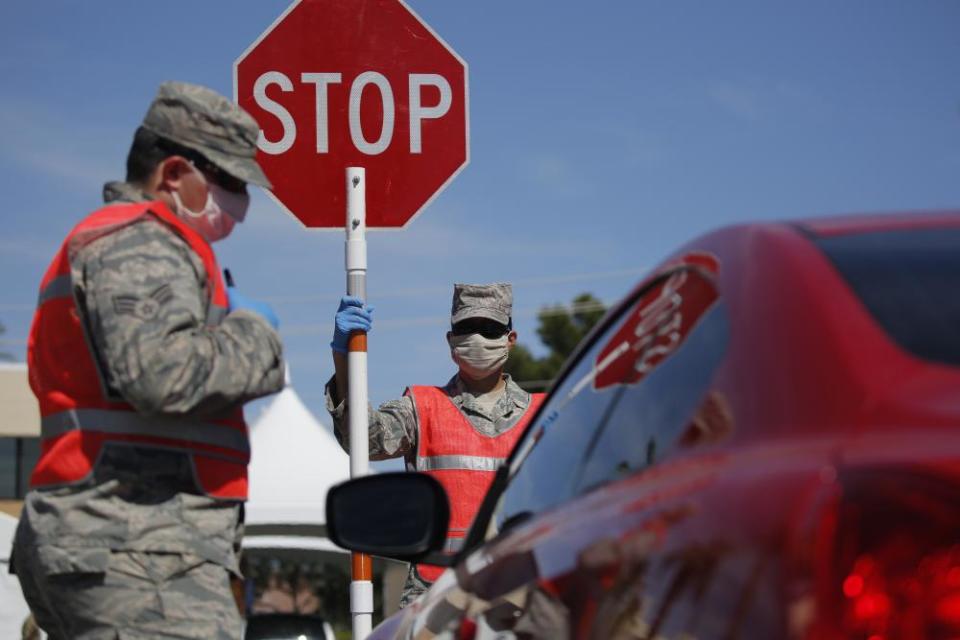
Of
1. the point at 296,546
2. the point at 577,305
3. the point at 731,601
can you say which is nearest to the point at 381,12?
the point at 731,601

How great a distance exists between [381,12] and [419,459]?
1811 mm

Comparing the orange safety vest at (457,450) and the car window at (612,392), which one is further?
the orange safety vest at (457,450)

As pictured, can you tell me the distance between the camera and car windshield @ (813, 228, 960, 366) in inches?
75.0

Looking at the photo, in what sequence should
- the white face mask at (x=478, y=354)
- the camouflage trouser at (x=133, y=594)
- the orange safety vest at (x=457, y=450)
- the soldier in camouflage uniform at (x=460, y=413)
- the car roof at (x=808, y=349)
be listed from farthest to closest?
the white face mask at (x=478, y=354)
the orange safety vest at (x=457, y=450)
the soldier in camouflage uniform at (x=460, y=413)
the camouflage trouser at (x=133, y=594)
the car roof at (x=808, y=349)

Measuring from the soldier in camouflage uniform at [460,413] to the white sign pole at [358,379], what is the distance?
3.7 inches

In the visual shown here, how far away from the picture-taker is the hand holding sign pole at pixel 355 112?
6.02 m

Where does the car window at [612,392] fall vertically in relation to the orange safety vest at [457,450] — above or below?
above

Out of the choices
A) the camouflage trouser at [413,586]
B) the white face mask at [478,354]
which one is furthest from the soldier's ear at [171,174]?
the white face mask at [478,354]

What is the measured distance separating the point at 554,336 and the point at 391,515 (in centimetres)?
6092

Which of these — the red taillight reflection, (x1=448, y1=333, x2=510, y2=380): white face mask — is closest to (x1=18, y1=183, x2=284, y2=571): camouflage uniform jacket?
the red taillight reflection

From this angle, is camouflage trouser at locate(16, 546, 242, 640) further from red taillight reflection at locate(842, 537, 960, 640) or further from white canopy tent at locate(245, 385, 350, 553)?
white canopy tent at locate(245, 385, 350, 553)

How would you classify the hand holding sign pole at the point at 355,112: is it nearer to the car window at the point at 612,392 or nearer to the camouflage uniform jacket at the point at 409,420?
the camouflage uniform jacket at the point at 409,420

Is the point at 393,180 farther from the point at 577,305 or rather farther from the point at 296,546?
the point at 577,305

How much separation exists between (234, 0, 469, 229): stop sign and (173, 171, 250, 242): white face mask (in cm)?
249
